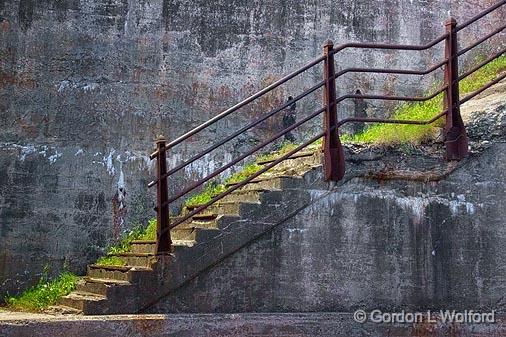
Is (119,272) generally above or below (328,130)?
below

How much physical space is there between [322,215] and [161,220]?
1675 millimetres

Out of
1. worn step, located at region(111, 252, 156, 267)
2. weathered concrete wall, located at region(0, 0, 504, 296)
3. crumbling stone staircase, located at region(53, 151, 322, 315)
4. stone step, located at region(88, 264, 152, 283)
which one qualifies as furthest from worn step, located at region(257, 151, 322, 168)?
weathered concrete wall, located at region(0, 0, 504, 296)

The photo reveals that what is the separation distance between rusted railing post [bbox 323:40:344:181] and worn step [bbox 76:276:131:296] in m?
2.37

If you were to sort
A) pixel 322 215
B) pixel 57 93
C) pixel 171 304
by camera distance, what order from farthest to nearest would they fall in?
1. pixel 57 93
2. pixel 322 215
3. pixel 171 304

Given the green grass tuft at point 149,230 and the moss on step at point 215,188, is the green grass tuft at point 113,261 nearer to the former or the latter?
the green grass tuft at point 149,230

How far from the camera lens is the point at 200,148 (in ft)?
34.9

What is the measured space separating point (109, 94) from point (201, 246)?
4.60 meters

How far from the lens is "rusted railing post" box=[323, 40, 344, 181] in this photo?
22.7 feet

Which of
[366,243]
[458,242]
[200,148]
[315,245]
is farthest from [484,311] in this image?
[200,148]

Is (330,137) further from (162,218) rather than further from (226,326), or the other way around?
(226,326)

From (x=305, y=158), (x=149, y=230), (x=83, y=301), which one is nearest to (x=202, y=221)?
(x=305, y=158)

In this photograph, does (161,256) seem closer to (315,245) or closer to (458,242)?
(315,245)

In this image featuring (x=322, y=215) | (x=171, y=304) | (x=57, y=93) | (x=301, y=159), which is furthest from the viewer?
(x=57, y=93)

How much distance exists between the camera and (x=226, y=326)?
6340 mm
